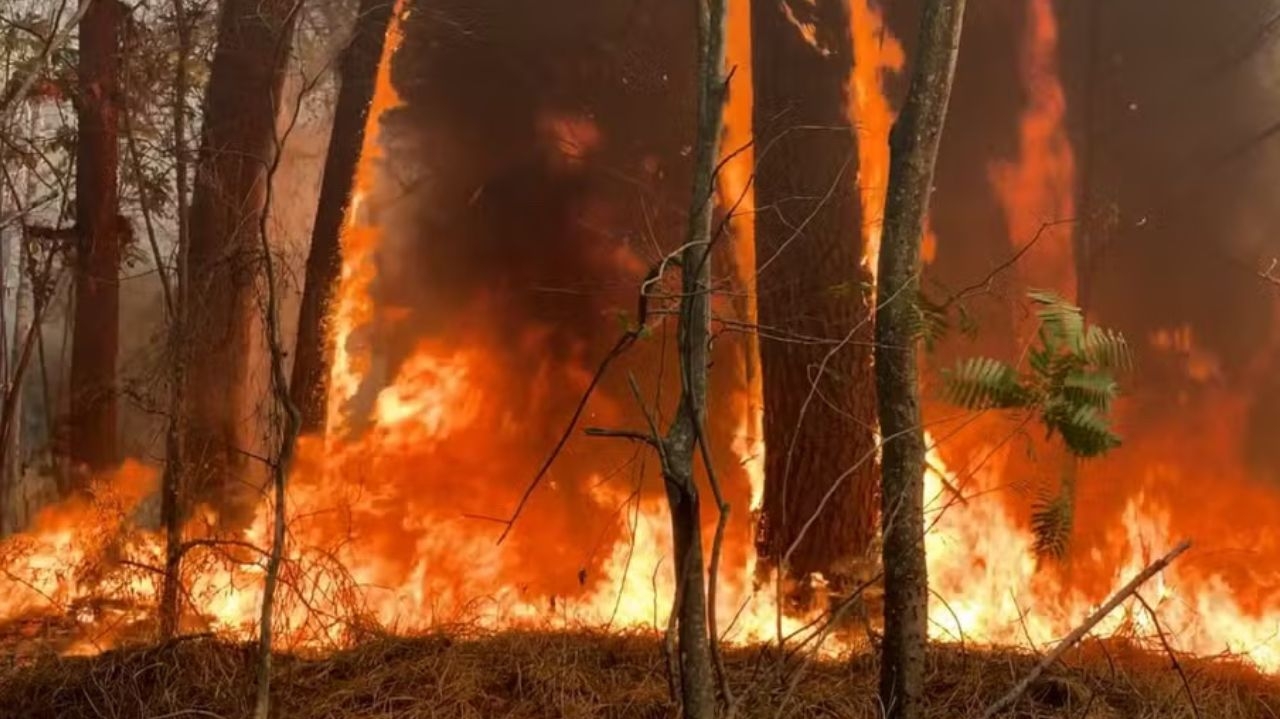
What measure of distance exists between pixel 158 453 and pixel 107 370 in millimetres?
646

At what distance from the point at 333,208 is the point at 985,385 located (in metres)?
4.35

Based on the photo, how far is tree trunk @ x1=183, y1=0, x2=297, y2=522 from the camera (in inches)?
248

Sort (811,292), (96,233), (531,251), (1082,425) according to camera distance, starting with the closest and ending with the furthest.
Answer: (1082,425)
(96,233)
(811,292)
(531,251)

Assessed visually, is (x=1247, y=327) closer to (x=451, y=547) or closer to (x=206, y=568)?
(x=451, y=547)

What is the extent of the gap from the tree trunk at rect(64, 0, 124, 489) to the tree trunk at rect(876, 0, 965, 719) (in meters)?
4.72

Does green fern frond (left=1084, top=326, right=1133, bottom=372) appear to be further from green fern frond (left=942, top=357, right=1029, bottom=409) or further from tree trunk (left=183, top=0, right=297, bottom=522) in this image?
tree trunk (left=183, top=0, right=297, bottom=522)

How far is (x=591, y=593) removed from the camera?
21.6ft

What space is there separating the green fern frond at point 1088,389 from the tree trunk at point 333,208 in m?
4.49

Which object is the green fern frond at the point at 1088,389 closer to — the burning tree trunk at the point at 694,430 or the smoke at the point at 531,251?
the burning tree trunk at the point at 694,430

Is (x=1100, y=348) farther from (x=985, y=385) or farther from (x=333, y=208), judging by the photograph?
(x=333, y=208)

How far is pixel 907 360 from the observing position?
4.45m

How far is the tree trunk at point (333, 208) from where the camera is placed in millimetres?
6559

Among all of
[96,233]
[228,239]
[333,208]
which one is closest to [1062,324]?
[333,208]

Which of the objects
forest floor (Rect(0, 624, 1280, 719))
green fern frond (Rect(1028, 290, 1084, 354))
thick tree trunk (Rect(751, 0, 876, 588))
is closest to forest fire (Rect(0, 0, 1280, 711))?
thick tree trunk (Rect(751, 0, 876, 588))
